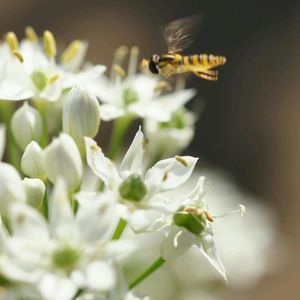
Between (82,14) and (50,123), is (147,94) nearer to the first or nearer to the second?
(50,123)

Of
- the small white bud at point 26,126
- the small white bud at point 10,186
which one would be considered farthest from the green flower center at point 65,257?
the small white bud at point 26,126

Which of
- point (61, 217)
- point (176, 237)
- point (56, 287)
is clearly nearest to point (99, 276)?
point (56, 287)

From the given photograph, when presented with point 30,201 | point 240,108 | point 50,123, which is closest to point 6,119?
point 50,123

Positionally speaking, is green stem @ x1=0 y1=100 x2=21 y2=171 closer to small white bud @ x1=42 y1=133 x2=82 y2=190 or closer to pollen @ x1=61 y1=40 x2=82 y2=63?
pollen @ x1=61 y1=40 x2=82 y2=63

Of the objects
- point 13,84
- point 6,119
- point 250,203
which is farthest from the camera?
point 250,203

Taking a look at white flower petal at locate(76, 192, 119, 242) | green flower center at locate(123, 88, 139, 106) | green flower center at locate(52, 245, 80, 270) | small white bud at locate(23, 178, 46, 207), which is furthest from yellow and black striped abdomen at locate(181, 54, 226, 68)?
green flower center at locate(52, 245, 80, 270)

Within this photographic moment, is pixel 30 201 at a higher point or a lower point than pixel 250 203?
higher
